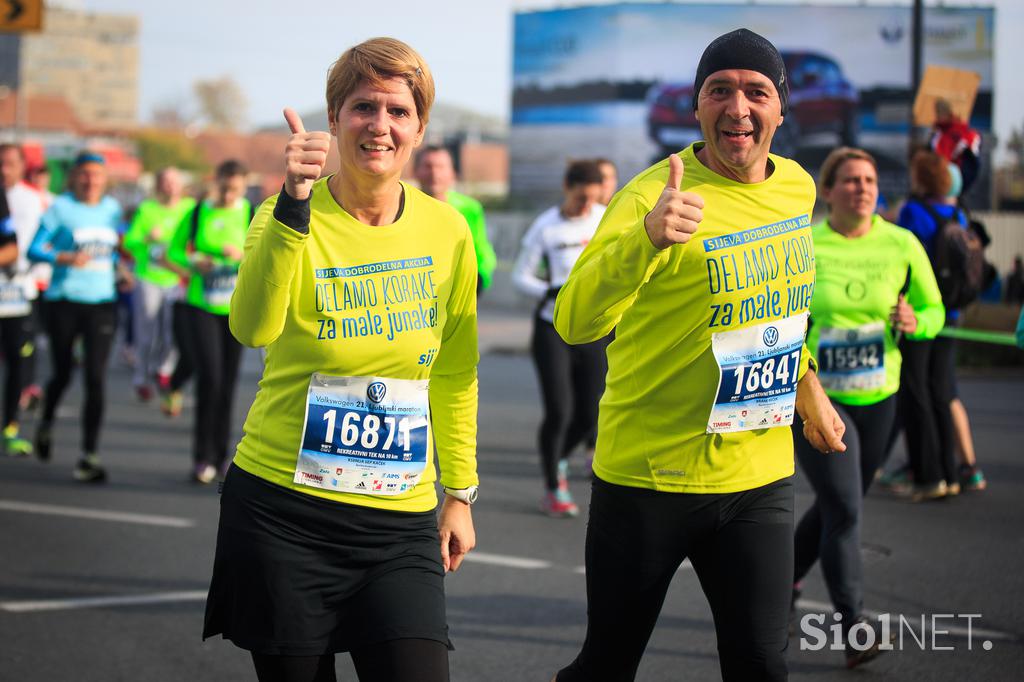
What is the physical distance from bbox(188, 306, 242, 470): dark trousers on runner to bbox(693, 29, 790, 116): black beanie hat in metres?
6.11

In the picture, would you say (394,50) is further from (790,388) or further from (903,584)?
(903,584)

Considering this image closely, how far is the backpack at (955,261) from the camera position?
859cm

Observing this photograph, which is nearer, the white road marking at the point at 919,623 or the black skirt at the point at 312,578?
the black skirt at the point at 312,578

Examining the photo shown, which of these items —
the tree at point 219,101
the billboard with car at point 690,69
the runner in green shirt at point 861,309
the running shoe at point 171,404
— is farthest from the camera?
the tree at point 219,101

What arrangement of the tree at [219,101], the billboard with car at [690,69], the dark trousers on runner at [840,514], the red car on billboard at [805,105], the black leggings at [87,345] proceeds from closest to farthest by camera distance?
the dark trousers on runner at [840,514] → the black leggings at [87,345] → the red car on billboard at [805,105] → the billboard with car at [690,69] → the tree at [219,101]

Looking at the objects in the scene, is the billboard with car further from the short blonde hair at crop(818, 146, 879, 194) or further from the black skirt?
the black skirt

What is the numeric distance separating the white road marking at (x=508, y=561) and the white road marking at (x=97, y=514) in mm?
1837

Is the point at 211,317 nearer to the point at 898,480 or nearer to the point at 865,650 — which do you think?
the point at 898,480

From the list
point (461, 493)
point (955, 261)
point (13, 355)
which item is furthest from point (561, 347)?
point (461, 493)

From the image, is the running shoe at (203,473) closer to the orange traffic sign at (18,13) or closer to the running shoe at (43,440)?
the running shoe at (43,440)

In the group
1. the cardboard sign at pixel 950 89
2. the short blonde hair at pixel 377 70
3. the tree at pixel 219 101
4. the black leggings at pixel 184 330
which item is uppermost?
the tree at pixel 219 101

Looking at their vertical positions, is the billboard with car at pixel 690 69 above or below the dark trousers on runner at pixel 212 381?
above

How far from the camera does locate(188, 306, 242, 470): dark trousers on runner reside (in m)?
9.17

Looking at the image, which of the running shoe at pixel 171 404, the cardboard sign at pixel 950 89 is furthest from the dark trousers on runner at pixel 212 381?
the cardboard sign at pixel 950 89
